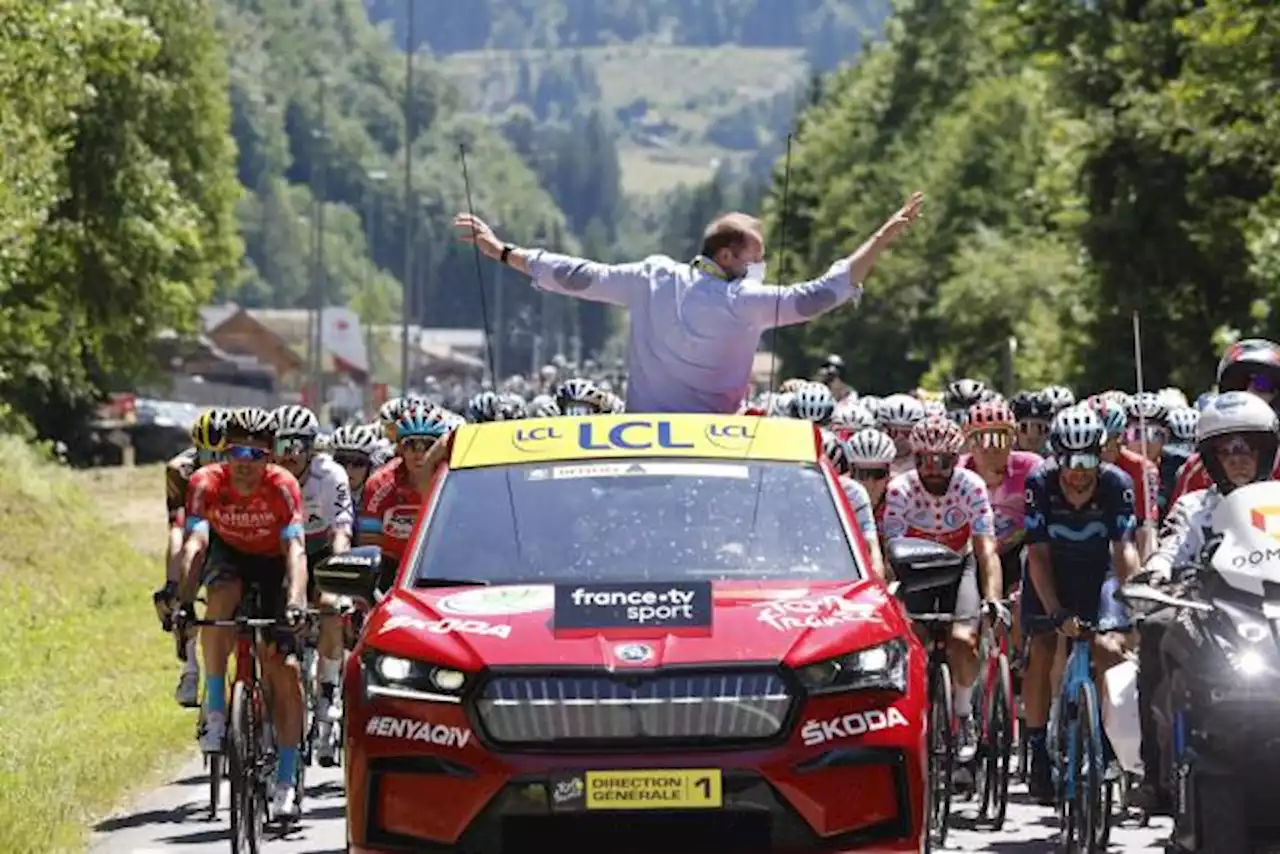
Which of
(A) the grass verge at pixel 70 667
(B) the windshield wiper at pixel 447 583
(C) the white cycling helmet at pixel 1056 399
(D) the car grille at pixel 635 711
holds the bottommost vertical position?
(A) the grass verge at pixel 70 667

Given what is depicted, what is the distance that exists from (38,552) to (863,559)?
26.2 m

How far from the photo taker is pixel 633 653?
9656mm


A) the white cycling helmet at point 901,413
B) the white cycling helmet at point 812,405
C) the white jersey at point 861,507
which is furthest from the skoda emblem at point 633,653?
the white cycling helmet at point 812,405

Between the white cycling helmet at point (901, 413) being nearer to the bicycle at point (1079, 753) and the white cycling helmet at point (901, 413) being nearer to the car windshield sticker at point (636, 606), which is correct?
the bicycle at point (1079, 753)

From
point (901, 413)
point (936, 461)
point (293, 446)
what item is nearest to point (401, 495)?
point (293, 446)

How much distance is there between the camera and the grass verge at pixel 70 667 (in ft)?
51.5

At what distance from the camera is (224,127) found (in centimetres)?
7844

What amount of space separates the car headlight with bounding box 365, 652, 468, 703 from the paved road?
162 inches

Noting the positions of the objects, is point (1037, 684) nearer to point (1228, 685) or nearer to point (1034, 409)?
point (1034, 409)

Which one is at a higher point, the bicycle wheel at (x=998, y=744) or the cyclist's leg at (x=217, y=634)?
the cyclist's leg at (x=217, y=634)

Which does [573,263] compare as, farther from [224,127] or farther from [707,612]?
[224,127]

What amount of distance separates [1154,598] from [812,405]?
7.48 metres

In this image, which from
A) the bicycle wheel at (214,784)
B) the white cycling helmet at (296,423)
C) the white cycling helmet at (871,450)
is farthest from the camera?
Answer: the white cycling helmet at (296,423)

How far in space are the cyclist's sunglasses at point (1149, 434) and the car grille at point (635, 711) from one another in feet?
27.3
